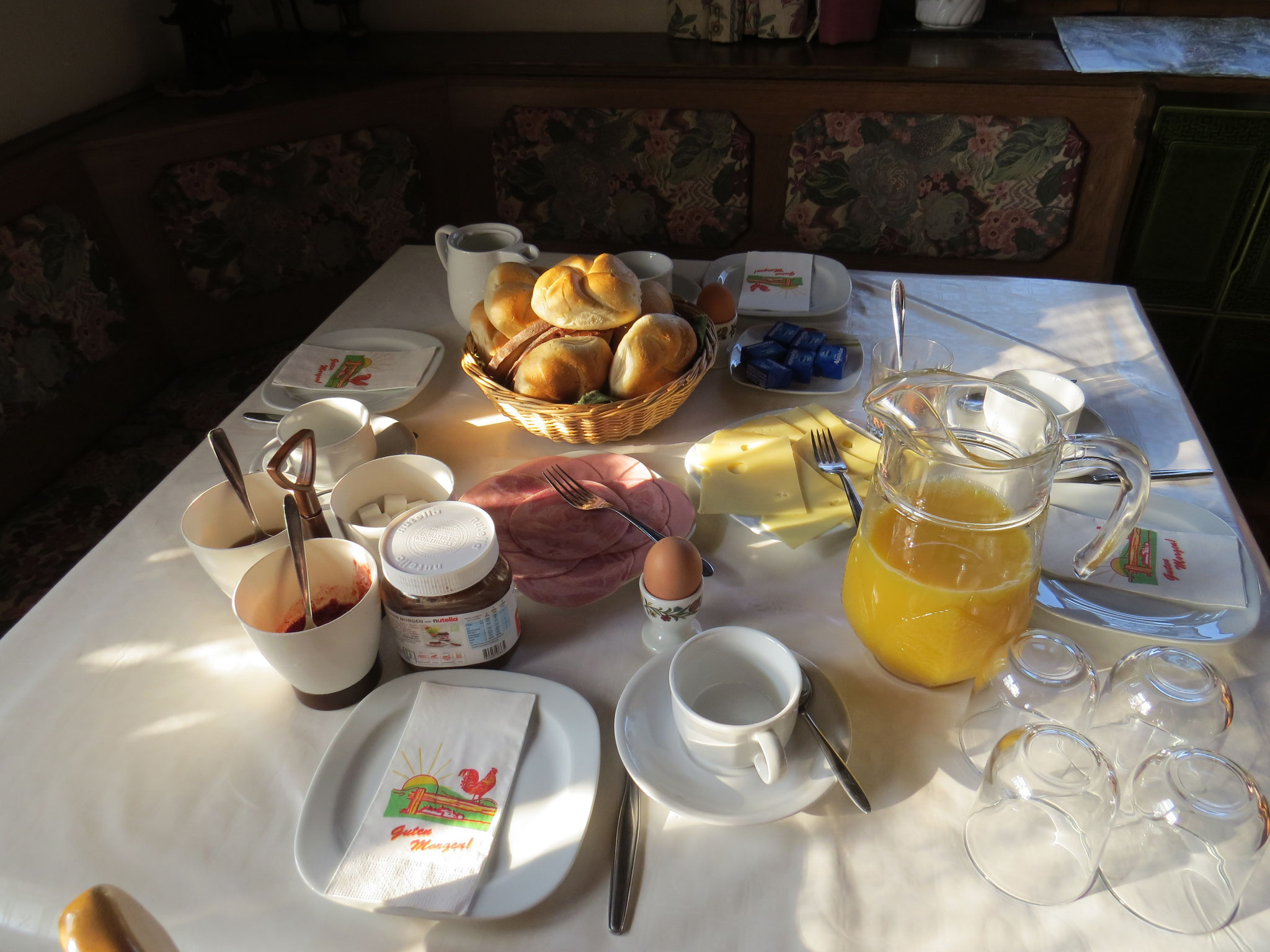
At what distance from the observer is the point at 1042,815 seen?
23.1 inches

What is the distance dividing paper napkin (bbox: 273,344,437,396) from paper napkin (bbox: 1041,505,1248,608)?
806 millimetres

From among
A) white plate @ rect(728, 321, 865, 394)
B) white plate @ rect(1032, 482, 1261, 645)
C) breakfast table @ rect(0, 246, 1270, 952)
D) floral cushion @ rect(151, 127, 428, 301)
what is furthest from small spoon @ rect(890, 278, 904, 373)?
floral cushion @ rect(151, 127, 428, 301)

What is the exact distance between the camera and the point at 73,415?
5.64 feet

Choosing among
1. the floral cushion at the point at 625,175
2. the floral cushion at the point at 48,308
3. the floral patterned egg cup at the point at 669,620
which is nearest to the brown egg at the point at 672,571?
the floral patterned egg cup at the point at 669,620

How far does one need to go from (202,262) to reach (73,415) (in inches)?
18.5

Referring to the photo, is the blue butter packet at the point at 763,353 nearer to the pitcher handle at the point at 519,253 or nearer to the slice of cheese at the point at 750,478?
the slice of cheese at the point at 750,478

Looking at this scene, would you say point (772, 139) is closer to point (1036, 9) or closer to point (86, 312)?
point (1036, 9)

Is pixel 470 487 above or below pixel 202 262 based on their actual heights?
above

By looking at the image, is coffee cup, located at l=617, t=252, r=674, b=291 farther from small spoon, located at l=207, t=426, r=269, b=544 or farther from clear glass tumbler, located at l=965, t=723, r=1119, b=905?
clear glass tumbler, located at l=965, t=723, r=1119, b=905

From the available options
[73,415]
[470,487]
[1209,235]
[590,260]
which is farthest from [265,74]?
[1209,235]

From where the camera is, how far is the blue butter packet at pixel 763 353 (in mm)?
1113

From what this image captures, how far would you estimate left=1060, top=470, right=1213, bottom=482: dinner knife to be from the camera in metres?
0.87

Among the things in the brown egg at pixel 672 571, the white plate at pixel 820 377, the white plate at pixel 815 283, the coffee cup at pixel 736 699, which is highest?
the brown egg at pixel 672 571

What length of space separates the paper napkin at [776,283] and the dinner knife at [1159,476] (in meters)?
0.50
